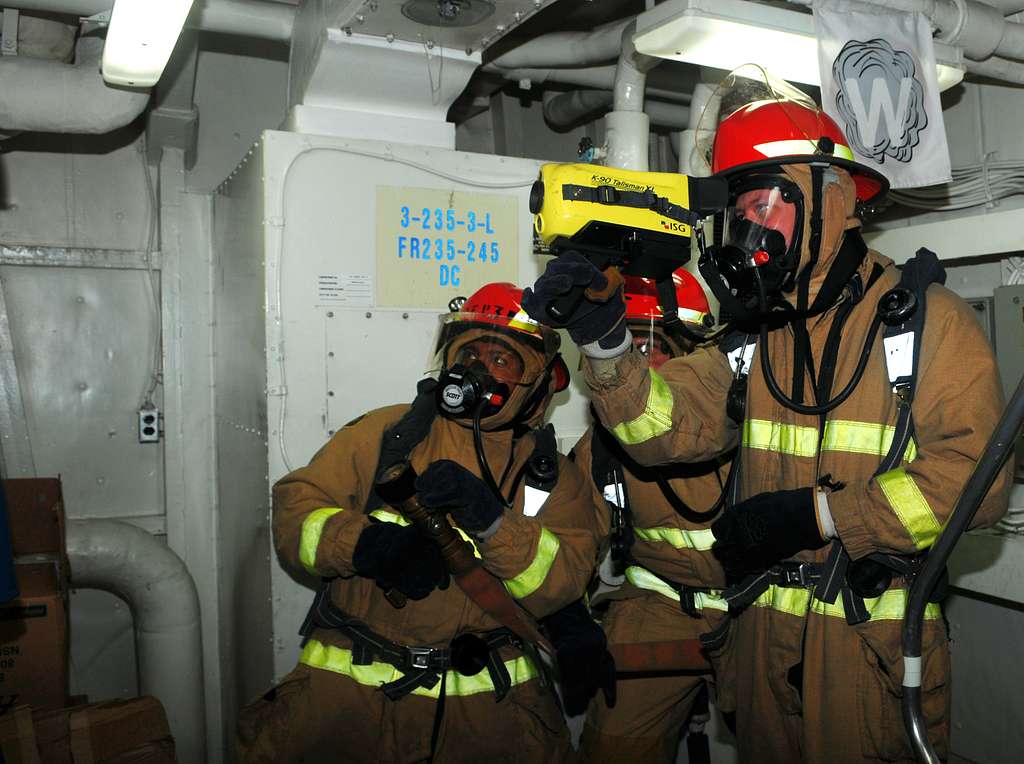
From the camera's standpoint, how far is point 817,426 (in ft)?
7.32

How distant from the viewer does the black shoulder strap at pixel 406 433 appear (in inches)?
106

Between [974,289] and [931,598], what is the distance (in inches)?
91.6

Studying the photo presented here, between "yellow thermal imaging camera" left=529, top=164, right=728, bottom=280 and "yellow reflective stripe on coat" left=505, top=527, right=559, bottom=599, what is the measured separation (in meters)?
0.86

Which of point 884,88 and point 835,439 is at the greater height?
point 884,88

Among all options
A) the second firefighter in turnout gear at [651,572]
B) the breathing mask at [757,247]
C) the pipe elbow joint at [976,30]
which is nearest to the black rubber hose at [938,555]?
the breathing mask at [757,247]

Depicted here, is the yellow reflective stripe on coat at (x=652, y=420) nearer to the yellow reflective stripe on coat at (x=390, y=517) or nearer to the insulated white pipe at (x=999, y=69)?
the yellow reflective stripe on coat at (x=390, y=517)

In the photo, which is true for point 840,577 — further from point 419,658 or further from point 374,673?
point 374,673

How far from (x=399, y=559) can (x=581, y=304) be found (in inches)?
36.7

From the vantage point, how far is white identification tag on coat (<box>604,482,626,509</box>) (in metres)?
2.98

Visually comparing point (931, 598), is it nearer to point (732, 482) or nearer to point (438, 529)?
point (732, 482)

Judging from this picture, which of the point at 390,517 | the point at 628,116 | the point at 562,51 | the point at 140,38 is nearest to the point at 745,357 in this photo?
the point at 390,517

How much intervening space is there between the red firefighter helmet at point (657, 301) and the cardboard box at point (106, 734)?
7.67 feet

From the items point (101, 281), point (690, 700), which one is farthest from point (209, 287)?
point (690, 700)

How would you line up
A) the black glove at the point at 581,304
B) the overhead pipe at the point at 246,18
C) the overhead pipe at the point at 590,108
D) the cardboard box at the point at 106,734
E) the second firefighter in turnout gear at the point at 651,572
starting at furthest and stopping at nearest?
1. the overhead pipe at the point at 590,108
2. the overhead pipe at the point at 246,18
3. the cardboard box at the point at 106,734
4. the second firefighter in turnout gear at the point at 651,572
5. the black glove at the point at 581,304
